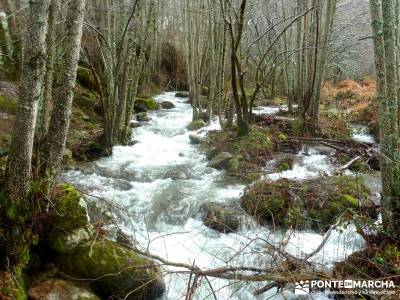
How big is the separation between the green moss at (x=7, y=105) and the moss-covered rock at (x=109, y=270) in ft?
22.0

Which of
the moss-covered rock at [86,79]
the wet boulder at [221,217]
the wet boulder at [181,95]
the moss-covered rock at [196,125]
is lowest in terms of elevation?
the wet boulder at [221,217]

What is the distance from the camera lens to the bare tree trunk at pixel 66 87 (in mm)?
3807

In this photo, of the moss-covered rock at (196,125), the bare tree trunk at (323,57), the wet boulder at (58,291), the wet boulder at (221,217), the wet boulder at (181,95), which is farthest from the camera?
the wet boulder at (181,95)

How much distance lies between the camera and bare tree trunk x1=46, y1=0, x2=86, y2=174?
381cm

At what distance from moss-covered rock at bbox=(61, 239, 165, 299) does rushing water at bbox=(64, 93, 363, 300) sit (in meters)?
0.27

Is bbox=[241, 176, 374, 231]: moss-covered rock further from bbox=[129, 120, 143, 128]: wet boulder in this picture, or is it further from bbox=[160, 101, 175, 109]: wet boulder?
bbox=[160, 101, 175, 109]: wet boulder

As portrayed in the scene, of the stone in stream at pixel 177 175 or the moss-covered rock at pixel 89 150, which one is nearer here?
the stone in stream at pixel 177 175

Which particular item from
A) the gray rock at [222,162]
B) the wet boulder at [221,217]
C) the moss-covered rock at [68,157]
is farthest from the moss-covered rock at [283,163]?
the moss-covered rock at [68,157]

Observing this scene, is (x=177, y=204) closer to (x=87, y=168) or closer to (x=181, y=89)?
(x=87, y=168)

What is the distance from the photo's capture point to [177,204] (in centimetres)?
672

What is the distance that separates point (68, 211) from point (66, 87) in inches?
49.8

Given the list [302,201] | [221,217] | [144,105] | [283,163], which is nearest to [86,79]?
[144,105]

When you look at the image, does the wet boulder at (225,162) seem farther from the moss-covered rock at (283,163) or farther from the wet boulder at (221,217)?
the wet boulder at (221,217)

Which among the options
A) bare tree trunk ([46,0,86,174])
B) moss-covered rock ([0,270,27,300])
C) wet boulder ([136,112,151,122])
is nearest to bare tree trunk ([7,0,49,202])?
bare tree trunk ([46,0,86,174])
